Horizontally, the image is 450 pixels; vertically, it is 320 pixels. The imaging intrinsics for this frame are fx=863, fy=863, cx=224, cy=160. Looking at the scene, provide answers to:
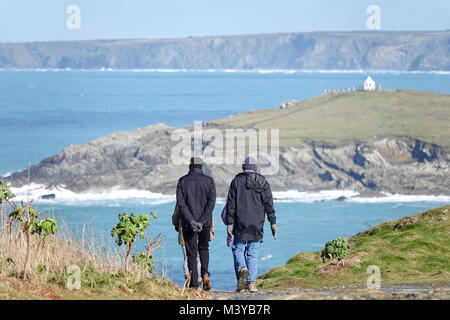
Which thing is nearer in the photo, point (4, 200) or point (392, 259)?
point (4, 200)

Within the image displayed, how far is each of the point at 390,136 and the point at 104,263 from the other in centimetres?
12924

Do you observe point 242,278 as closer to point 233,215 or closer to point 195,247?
point 195,247

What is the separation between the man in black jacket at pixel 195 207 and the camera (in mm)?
13562

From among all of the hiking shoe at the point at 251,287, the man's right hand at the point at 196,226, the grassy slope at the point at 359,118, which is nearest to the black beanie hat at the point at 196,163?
the man's right hand at the point at 196,226

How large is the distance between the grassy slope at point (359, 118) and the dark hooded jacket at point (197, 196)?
121m

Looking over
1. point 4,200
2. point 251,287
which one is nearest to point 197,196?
point 251,287

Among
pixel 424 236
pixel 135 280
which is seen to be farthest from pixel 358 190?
pixel 135 280

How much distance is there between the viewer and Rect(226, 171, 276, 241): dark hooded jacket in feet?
45.1

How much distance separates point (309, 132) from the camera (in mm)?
144125

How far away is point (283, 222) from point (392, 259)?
3128 inches

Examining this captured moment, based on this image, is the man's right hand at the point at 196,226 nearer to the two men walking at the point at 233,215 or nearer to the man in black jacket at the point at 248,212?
the two men walking at the point at 233,215

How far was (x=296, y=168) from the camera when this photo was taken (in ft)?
422
